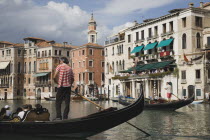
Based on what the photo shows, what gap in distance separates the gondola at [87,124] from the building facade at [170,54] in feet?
77.9

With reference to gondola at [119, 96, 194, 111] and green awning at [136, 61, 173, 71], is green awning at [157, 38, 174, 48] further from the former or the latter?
gondola at [119, 96, 194, 111]

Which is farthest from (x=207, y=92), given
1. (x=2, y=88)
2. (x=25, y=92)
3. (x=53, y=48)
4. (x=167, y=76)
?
(x=2, y=88)

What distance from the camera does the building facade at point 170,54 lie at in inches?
1210

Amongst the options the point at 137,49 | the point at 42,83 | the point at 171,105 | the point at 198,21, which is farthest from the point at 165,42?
the point at 42,83

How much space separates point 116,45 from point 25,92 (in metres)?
22.1

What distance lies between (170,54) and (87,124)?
27.4m

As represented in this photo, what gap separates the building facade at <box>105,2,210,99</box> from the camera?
3073 cm

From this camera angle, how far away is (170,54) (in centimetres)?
3372

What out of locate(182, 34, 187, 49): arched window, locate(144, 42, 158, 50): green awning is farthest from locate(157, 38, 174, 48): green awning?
locate(182, 34, 187, 49): arched window

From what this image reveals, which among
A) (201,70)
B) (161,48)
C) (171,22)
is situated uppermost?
(171,22)

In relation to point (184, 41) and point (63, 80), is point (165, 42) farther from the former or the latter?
point (63, 80)

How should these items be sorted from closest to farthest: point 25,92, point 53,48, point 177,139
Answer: point 177,139
point 53,48
point 25,92

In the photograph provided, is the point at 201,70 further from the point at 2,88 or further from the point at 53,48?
the point at 2,88

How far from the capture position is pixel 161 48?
116ft
